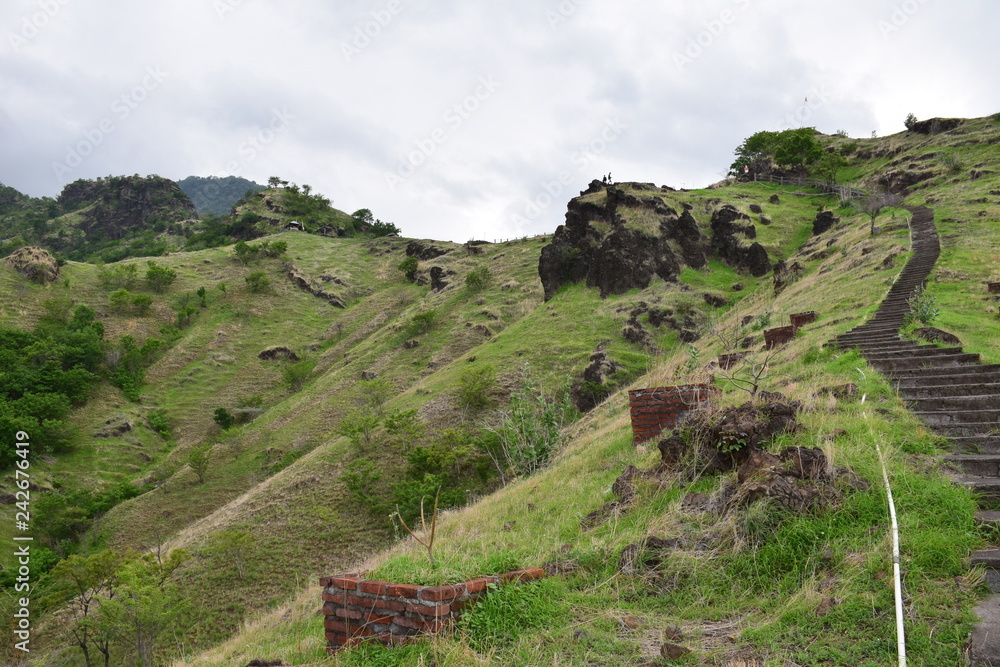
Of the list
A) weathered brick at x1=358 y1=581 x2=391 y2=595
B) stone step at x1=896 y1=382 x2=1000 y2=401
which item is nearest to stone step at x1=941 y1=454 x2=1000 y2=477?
stone step at x1=896 y1=382 x2=1000 y2=401

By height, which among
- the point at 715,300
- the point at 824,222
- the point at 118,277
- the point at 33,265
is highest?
the point at 33,265

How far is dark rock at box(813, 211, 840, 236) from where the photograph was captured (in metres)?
43.7

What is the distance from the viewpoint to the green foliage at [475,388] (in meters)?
31.8

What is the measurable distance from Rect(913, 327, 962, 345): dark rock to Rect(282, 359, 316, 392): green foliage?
1948 inches

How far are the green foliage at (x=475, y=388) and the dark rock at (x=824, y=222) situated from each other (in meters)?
31.5

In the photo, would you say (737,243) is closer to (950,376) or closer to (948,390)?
(950,376)

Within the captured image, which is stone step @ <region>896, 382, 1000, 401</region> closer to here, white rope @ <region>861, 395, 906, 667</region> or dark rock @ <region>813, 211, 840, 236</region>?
white rope @ <region>861, 395, 906, 667</region>

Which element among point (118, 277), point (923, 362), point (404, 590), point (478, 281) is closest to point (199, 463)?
point (478, 281)

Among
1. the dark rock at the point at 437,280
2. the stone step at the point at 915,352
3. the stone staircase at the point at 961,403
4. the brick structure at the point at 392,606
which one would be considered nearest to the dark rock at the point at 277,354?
the dark rock at the point at 437,280

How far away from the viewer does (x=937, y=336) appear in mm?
10492

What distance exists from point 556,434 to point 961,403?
1476 cm

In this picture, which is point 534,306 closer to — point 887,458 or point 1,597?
point 1,597

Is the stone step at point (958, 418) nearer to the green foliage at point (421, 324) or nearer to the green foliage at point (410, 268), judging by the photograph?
the green foliage at point (421, 324)

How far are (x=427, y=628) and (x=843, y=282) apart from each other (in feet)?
81.8
